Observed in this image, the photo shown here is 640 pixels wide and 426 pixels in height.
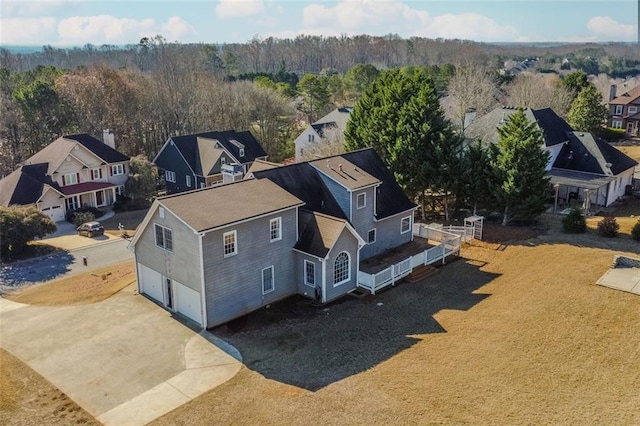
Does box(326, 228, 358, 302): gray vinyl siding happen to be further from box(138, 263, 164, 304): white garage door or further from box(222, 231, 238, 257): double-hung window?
box(138, 263, 164, 304): white garage door

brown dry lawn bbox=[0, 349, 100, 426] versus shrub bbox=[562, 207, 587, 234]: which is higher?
shrub bbox=[562, 207, 587, 234]

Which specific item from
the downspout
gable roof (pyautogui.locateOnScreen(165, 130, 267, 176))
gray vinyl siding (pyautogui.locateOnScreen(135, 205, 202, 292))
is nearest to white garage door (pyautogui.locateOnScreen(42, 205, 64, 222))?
gable roof (pyautogui.locateOnScreen(165, 130, 267, 176))

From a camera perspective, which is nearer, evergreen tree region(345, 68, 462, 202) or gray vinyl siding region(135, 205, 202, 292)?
gray vinyl siding region(135, 205, 202, 292)

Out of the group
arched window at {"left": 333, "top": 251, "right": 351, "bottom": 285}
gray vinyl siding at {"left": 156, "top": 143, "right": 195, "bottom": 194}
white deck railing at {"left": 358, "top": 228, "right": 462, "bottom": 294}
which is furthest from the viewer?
gray vinyl siding at {"left": 156, "top": 143, "right": 195, "bottom": 194}

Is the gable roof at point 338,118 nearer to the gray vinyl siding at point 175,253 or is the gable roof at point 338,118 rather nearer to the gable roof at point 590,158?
the gable roof at point 590,158

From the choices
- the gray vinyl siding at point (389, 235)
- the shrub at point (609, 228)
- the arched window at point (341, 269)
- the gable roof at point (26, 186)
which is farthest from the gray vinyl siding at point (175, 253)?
the shrub at point (609, 228)

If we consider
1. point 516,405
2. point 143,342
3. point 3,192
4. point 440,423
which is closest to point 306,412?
point 440,423

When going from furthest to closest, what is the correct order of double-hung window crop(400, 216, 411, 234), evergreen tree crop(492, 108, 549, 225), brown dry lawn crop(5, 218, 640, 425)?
evergreen tree crop(492, 108, 549, 225), double-hung window crop(400, 216, 411, 234), brown dry lawn crop(5, 218, 640, 425)
